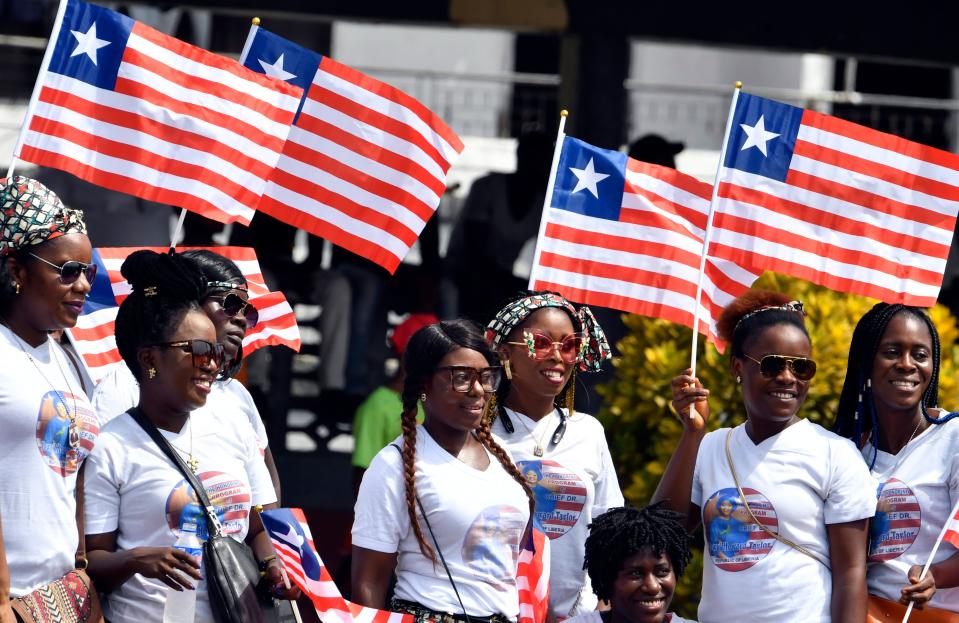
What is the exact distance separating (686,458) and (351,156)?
2062mm

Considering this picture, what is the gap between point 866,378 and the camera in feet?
18.3

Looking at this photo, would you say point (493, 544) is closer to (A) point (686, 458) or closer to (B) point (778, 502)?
(A) point (686, 458)

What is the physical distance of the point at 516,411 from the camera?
578 cm

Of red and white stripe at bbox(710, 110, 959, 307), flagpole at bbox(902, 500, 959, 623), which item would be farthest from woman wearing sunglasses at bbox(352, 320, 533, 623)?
red and white stripe at bbox(710, 110, 959, 307)

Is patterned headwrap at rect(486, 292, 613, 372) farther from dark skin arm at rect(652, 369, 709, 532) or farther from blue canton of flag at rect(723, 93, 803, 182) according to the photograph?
blue canton of flag at rect(723, 93, 803, 182)

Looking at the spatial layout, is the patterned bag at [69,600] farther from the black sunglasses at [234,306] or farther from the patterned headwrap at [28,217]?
the black sunglasses at [234,306]

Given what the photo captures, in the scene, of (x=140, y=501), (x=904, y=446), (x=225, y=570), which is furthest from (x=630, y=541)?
(x=140, y=501)

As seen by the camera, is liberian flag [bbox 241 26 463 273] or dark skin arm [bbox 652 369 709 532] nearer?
dark skin arm [bbox 652 369 709 532]

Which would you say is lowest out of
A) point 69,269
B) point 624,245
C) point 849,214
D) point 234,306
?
point 234,306

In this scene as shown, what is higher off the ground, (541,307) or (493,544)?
(541,307)

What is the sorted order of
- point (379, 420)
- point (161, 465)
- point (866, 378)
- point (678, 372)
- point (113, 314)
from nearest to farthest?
1. point (161, 465)
2. point (866, 378)
3. point (113, 314)
4. point (678, 372)
5. point (379, 420)

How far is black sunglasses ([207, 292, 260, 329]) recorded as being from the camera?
571cm

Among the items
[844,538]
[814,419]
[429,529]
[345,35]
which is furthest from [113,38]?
[345,35]

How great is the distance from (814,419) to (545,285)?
1.95 m
